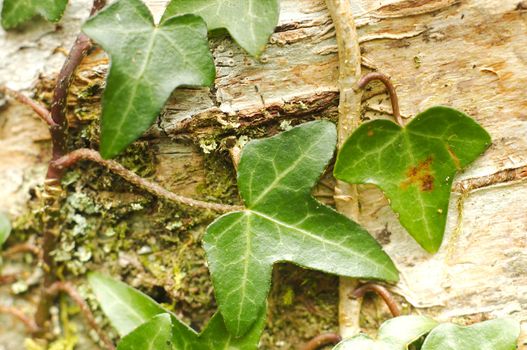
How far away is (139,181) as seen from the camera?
112 cm

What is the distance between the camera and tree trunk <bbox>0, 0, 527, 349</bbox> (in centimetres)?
105

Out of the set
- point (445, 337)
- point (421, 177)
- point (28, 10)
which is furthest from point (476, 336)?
point (28, 10)

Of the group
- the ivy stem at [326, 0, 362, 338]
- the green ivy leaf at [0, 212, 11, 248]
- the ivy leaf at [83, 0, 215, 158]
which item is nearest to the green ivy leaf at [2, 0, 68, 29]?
the ivy leaf at [83, 0, 215, 158]

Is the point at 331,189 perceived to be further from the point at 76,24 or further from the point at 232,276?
the point at 76,24

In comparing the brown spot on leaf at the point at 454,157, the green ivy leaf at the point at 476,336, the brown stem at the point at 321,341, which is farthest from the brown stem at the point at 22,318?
the brown spot on leaf at the point at 454,157

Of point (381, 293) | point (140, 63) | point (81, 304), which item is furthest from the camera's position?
point (81, 304)

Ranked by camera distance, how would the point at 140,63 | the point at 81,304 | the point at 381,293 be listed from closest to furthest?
the point at 140,63
the point at 381,293
the point at 81,304

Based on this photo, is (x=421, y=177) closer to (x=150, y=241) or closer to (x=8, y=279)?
(x=150, y=241)

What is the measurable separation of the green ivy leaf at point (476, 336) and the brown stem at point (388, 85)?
386mm

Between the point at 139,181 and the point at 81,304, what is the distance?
319mm

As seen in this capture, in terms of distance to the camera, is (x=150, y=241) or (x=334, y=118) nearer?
(x=334, y=118)

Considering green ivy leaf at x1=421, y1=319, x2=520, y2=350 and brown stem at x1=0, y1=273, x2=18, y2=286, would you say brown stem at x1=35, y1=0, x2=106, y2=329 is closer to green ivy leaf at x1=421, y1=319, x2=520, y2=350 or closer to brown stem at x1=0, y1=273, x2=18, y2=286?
brown stem at x1=0, y1=273, x2=18, y2=286

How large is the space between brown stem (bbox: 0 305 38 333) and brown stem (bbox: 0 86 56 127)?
44cm

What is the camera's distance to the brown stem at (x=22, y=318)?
1246mm
